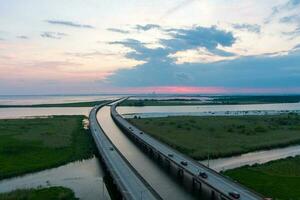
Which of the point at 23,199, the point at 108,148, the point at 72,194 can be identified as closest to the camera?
the point at 23,199

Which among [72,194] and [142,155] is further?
[142,155]

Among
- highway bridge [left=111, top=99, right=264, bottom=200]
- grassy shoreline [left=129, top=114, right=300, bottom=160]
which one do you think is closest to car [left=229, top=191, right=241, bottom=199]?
highway bridge [left=111, top=99, right=264, bottom=200]

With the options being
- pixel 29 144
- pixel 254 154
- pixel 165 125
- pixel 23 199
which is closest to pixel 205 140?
pixel 254 154

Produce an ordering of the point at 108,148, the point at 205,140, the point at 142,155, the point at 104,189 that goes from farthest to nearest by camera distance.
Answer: the point at 205,140 → the point at 142,155 → the point at 108,148 → the point at 104,189

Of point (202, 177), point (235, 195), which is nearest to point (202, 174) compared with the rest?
point (202, 177)

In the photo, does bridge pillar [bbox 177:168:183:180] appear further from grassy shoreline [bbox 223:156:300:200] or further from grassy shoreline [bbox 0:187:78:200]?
grassy shoreline [bbox 0:187:78:200]

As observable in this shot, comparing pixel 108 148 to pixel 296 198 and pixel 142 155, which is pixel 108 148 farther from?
pixel 296 198
